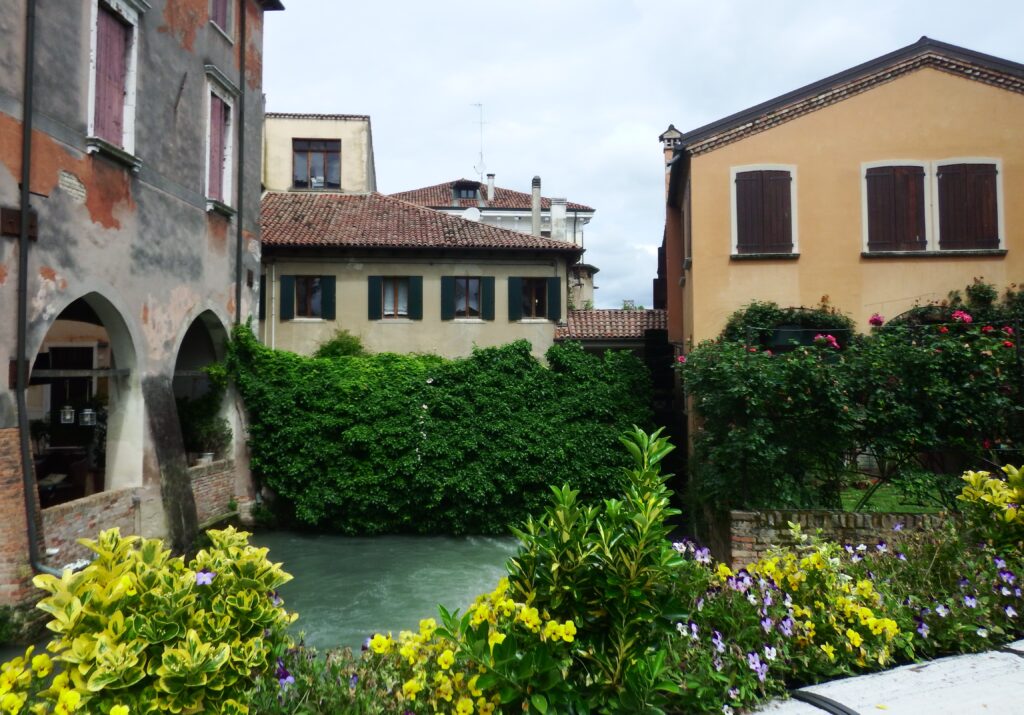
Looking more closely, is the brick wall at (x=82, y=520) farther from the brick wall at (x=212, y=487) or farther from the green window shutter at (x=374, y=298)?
the green window shutter at (x=374, y=298)

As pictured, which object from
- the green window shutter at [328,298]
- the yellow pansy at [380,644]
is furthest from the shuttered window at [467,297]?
the yellow pansy at [380,644]

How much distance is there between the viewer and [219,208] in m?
13.6

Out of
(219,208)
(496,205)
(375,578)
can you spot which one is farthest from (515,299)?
(496,205)

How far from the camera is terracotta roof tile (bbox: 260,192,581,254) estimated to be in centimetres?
1947

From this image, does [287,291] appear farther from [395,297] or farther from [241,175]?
[241,175]

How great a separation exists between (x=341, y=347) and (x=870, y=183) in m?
13.9

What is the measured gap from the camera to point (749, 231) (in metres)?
12.5

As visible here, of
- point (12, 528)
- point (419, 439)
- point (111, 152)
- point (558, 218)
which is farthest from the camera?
point (558, 218)

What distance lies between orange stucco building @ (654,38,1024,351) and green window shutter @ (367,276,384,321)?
10.5 meters

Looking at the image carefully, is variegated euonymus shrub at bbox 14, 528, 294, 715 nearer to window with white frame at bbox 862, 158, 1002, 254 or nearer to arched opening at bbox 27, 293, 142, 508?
arched opening at bbox 27, 293, 142, 508

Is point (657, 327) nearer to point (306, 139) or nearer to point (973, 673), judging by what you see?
point (306, 139)

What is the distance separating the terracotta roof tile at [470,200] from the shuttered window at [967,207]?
23.9 metres

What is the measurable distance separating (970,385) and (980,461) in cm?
104

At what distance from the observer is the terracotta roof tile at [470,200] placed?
35344 millimetres
